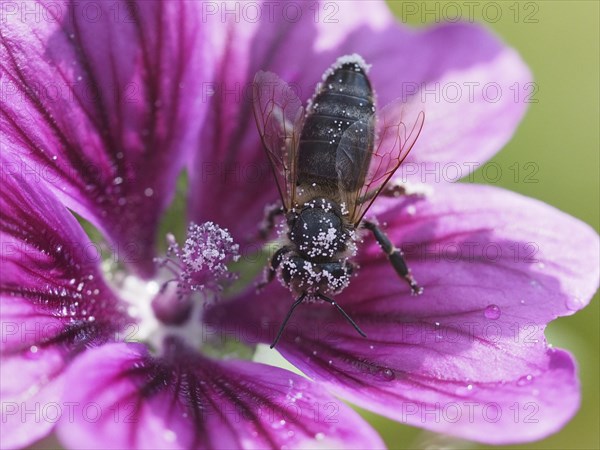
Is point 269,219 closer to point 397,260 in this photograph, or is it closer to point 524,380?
point 397,260

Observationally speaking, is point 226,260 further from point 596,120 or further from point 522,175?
point 596,120

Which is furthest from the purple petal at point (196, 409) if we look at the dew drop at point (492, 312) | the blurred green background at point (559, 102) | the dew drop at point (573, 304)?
the blurred green background at point (559, 102)

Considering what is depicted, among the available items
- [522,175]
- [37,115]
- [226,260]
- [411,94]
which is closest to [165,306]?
[226,260]

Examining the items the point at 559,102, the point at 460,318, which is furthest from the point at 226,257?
the point at 559,102

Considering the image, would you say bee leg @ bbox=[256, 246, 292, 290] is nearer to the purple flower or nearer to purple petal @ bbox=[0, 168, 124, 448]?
the purple flower

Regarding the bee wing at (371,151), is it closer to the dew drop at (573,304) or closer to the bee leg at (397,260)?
the bee leg at (397,260)

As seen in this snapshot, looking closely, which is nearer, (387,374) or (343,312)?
(387,374)
